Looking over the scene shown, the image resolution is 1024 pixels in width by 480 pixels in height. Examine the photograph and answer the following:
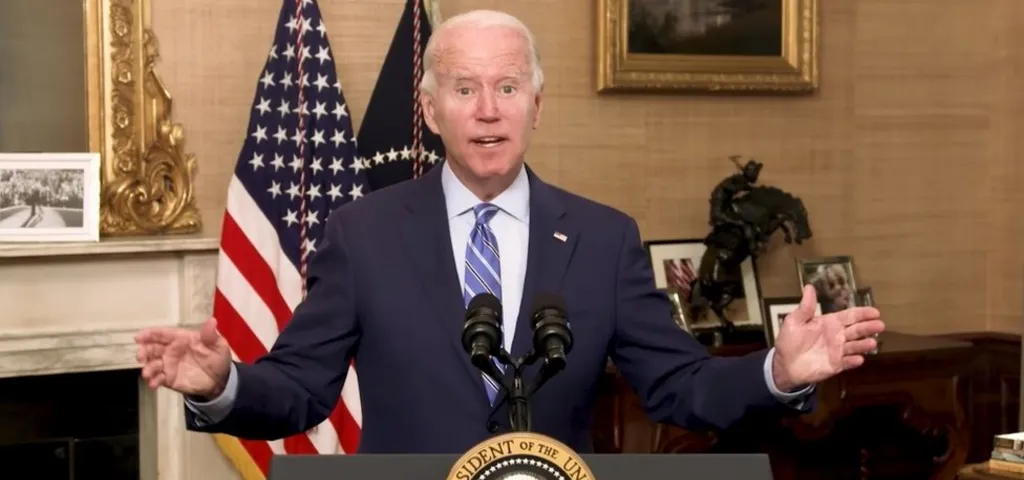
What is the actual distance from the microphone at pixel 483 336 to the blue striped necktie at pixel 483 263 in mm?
596

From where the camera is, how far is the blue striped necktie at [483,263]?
2344 millimetres

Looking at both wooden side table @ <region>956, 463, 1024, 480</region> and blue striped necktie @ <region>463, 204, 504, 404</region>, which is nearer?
blue striped necktie @ <region>463, 204, 504, 404</region>

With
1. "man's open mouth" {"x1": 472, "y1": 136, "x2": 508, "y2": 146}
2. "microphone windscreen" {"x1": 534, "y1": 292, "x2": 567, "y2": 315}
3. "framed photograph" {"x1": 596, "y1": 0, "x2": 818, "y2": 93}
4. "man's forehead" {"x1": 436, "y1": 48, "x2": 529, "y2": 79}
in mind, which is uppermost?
"framed photograph" {"x1": 596, "y1": 0, "x2": 818, "y2": 93}

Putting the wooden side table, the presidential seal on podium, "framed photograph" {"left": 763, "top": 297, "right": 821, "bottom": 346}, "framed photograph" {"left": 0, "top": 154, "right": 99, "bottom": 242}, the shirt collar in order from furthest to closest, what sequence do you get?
"framed photograph" {"left": 763, "top": 297, "right": 821, "bottom": 346} < "framed photograph" {"left": 0, "top": 154, "right": 99, "bottom": 242} < the wooden side table < the shirt collar < the presidential seal on podium

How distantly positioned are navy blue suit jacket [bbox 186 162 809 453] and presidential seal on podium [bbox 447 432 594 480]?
702 millimetres

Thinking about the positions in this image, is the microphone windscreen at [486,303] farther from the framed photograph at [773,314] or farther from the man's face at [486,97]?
the framed photograph at [773,314]

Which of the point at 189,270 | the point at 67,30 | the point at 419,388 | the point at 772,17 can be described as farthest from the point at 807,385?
the point at 772,17

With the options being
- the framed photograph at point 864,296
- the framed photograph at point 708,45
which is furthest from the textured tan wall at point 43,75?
the framed photograph at point 864,296

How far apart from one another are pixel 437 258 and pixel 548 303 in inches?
25.1

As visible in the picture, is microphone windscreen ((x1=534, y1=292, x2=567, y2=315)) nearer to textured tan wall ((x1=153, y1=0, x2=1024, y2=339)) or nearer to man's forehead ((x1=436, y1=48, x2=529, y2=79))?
man's forehead ((x1=436, y1=48, x2=529, y2=79))

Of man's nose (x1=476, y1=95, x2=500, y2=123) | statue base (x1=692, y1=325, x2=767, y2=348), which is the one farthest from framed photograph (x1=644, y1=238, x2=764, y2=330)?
man's nose (x1=476, y1=95, x2=500, y2=123)

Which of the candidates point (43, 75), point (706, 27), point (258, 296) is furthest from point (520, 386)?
point (706, 27)

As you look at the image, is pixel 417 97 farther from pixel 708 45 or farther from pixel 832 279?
pixel 832 279

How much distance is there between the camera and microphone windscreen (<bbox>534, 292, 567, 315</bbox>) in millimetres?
1757
